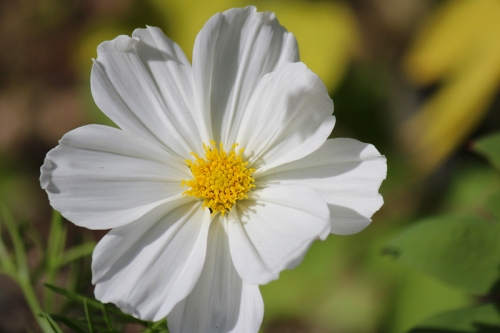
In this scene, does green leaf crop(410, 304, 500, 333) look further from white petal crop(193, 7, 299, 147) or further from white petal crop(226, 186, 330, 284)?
white petal crop(193, 7, 299, 147)

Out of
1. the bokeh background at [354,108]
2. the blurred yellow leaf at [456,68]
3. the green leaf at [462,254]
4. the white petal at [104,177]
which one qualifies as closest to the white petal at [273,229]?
the white petal at [104,177]

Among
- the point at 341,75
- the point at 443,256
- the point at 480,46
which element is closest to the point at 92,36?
the point at 341,75

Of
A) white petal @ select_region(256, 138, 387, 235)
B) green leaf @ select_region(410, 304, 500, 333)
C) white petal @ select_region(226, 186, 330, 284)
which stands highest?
white petal @ select_region(256, 138, 387, 235)

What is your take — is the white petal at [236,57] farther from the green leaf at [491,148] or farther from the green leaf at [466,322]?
the green leaf at [466,322]

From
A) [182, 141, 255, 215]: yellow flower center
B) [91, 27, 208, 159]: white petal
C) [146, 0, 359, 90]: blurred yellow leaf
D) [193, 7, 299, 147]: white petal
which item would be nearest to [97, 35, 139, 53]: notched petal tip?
[91, 27, 208, 159]: white petal

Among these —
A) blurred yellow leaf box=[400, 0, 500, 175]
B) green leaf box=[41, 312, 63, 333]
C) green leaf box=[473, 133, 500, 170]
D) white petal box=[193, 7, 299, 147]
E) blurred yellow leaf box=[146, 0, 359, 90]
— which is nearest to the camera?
green leaf box=[41, 312, 63, 333]

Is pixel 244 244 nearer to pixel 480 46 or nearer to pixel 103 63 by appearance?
pixel 103 63

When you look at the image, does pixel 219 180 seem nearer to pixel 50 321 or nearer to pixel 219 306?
pixel 219 306
